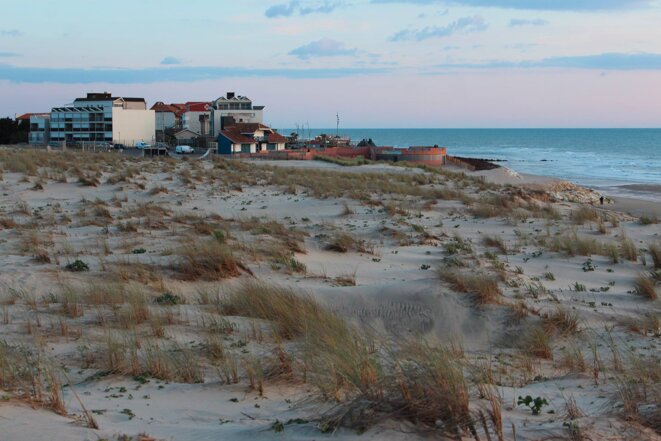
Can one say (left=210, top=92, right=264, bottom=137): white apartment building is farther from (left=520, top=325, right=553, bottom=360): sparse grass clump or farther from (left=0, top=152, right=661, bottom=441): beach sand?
(left=520, top=325, right=553, bottom=360): sparse grass clump

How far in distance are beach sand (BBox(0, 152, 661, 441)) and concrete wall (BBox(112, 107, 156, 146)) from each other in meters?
67.0

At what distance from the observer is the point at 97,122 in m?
86.0

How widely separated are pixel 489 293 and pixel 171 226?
802 cm

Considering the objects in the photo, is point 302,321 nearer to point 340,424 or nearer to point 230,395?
point 230,395

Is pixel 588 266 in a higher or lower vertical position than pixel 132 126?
lower

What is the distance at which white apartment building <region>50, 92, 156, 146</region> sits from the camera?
279ft

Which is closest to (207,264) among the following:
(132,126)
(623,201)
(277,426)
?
(277,426)

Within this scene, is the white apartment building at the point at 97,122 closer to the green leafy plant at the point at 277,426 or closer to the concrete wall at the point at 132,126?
the concrete wall at the point at 132,126

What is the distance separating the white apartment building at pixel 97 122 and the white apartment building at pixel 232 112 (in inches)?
320

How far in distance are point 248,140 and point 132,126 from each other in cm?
2414

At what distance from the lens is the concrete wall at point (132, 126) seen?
280 ft

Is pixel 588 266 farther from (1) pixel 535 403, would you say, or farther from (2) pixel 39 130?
(2) pixel 39 130

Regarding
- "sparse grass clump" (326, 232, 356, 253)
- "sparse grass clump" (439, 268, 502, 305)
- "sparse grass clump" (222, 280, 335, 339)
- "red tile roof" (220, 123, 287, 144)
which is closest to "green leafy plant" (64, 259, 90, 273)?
"sparse grass clump" (222, 280, 335, 339)

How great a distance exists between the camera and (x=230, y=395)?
18.8 ft
